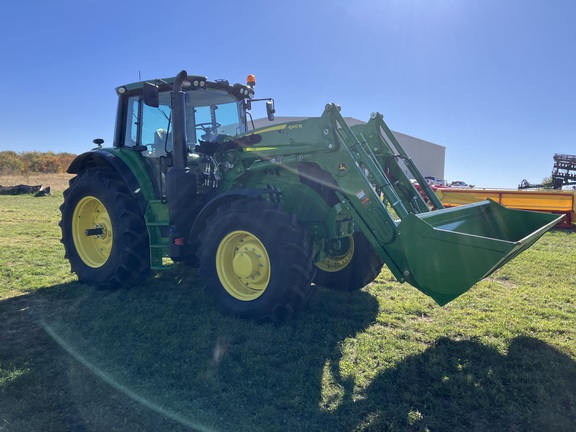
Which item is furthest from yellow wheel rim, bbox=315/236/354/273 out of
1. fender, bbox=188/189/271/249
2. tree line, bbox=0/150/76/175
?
tree line, bbox=0/150/76/175

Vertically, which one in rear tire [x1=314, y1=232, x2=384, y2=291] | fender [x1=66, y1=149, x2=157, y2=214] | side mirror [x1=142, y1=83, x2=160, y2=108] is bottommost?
rear tire [x1=314, y1=232, x2=384, y2=291]

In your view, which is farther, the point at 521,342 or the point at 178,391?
the point at 521,342

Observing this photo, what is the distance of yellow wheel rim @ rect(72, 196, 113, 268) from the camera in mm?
5766

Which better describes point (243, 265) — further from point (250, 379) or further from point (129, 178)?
point (129, 178)

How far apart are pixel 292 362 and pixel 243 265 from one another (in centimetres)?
118

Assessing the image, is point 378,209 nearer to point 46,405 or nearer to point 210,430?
point 210,430

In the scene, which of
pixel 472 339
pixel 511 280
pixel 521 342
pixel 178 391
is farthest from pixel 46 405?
pixel 511 280

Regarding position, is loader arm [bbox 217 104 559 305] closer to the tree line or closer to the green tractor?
the green tractor

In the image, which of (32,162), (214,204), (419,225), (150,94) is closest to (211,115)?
(150,94)

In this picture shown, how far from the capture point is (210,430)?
2627 millimetres

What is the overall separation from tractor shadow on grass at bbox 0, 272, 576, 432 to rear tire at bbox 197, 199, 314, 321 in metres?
0.24

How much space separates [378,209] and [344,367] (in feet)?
4.56

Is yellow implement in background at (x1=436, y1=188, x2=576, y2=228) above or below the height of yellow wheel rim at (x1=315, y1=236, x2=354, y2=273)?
above

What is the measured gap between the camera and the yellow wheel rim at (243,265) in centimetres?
424
